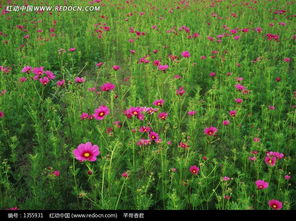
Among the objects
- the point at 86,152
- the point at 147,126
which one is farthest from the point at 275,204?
the point at 86,152

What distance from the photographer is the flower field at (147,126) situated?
7.19 ft

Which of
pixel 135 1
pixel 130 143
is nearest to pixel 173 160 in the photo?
pixel 130 143

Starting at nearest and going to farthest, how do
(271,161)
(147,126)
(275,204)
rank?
(275,204) → (271,161) → (147,126)

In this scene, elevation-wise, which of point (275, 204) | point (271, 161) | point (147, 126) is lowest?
point (275, 204)

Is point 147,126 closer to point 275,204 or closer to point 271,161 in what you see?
point 271,161

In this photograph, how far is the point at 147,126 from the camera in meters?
2.65

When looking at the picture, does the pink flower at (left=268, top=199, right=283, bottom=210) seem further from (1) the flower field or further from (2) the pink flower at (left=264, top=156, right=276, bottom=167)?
(2) the pink flower at (left=264, top=156, right=276, bottom=167)

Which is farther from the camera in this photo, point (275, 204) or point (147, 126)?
point (147, 126)

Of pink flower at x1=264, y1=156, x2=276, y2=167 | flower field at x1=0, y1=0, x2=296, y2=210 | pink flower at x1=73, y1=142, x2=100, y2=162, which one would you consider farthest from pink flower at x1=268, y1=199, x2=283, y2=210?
pink flower at x1=73, y1=142, x2=100, y2=162

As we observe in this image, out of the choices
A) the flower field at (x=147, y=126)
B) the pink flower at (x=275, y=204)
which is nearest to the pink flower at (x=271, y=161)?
the flower field at (x=147, y=126)

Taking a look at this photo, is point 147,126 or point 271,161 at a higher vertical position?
point 147,126

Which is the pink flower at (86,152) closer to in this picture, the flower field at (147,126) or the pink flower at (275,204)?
the flower field at (147,126)

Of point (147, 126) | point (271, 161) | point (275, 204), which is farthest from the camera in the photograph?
point (147, 126)
